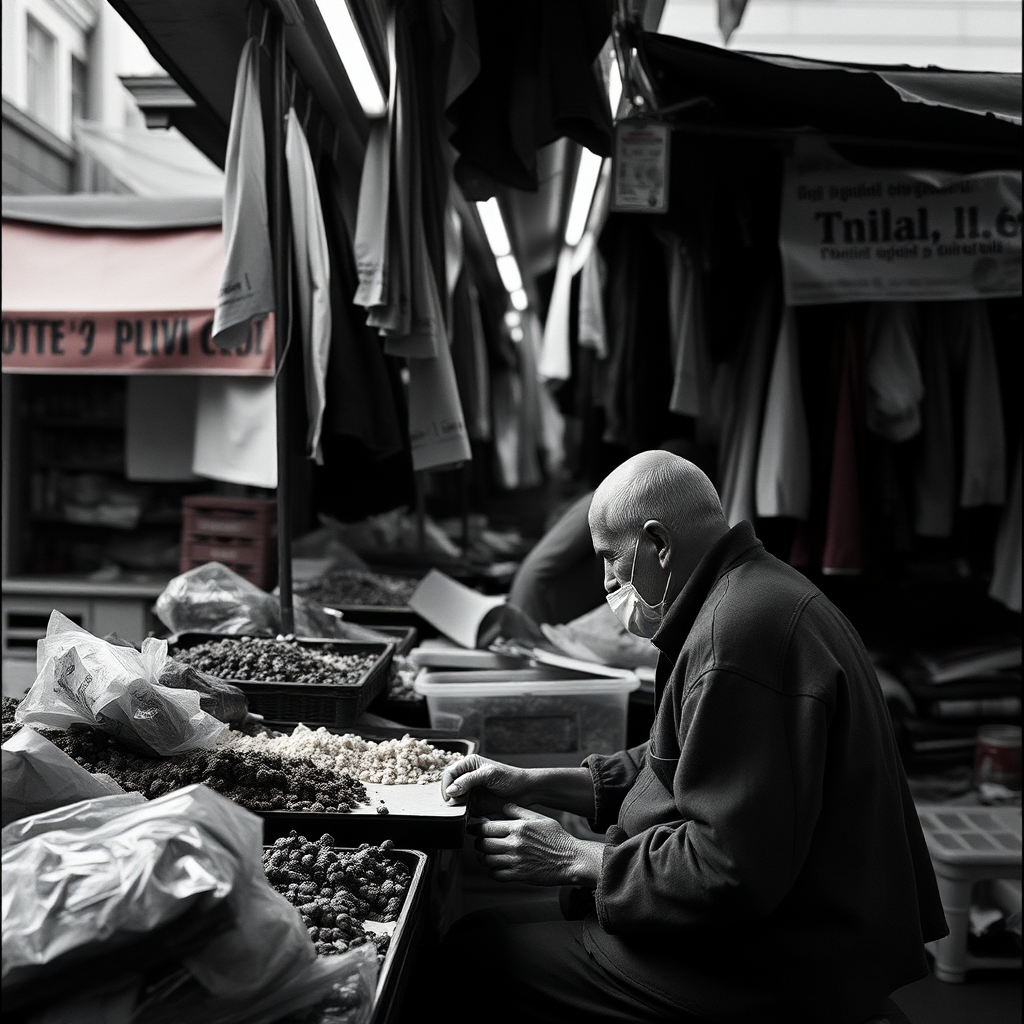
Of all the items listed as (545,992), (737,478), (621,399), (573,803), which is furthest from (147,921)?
(621,399)

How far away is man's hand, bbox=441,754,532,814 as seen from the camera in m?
2.29

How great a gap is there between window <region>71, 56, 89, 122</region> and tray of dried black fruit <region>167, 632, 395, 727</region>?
6.23 metres

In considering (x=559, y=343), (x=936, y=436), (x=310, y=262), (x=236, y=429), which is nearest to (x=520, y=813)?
(x=310, y=262)

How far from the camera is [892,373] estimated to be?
14.0ft

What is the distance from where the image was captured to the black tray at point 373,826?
2049 mm

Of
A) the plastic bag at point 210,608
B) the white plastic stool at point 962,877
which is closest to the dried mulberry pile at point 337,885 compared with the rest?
the plastic bag at point 210,608

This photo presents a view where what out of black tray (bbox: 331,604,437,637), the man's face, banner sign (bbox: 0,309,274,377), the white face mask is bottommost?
black tray (bbox: 331,604,437,637)

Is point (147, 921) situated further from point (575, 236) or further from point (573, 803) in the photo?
point (575, 236)

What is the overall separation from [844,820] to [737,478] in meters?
2.81

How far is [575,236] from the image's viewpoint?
228 inches

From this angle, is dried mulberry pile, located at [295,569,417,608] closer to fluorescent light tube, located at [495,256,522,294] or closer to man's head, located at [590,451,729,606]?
man's head, located at [590,451,729,606]

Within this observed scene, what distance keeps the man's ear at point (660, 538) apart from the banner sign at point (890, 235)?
2.32m

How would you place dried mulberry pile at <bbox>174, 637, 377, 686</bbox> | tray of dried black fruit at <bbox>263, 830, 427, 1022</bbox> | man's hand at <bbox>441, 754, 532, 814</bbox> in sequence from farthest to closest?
dried mulberry pile at <bbox>174, 637, 377, 686</bbox>, man's hand at <bbox>441, 754, 532, 814</bbox>, tray of dried black fruit at <bbox>263, 830, 427, 1022</bbox>

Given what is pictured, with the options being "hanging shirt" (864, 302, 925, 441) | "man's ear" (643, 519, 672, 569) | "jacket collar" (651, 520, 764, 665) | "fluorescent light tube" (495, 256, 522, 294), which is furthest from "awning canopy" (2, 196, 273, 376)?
"jacket collar" (651, 520, 764, 665)
